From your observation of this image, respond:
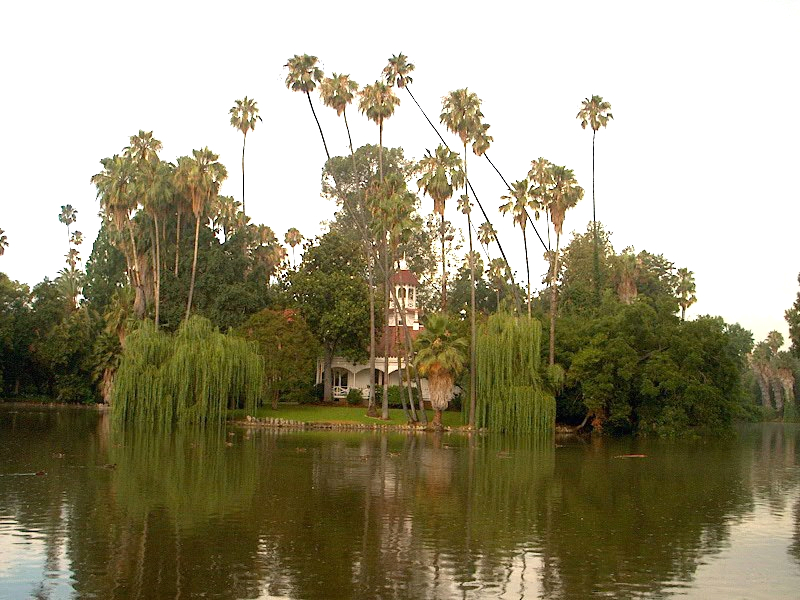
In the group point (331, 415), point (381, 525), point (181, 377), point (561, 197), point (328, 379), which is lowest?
point (381, 525)

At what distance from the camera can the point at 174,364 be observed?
54750 millimetres

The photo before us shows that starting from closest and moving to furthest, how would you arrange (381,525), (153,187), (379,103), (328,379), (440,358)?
(381,525), (440,358), (379,103), (153,187), (328,379)

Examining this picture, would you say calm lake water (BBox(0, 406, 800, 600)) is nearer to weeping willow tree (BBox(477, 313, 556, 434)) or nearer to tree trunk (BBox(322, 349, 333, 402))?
weeping willow tree (BBox(477, 313, 556, 434))

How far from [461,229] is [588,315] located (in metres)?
28.0

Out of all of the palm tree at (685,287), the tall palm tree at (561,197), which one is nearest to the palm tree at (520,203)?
the tall palm tree at (561,197)

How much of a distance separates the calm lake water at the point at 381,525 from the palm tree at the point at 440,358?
52.9 ft

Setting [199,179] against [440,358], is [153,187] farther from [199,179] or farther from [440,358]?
[440,358]

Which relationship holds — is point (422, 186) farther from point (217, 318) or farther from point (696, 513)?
point (696, 513)

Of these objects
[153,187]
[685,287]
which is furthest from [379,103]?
[685,287]

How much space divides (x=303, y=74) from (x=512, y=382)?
25.7 metres

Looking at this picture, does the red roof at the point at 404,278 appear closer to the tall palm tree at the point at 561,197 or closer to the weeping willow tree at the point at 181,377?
the tall palm tree at the point at 561,197

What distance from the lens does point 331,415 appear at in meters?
63.1

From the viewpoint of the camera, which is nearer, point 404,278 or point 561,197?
point 561,197

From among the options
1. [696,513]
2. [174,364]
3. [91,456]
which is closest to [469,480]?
[696,513]
